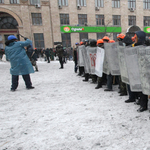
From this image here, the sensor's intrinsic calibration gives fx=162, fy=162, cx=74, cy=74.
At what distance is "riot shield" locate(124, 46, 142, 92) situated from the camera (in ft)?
9.89

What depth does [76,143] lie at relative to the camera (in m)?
2.23

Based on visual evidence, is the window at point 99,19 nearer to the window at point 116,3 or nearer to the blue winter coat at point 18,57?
the window at point 116,3

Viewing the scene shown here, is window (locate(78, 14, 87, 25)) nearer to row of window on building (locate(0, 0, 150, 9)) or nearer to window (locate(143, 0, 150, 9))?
row of window on building (locate(0, 0, 150, 9))

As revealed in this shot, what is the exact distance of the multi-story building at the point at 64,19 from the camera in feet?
90.2

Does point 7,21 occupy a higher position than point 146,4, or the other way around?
point 146,4

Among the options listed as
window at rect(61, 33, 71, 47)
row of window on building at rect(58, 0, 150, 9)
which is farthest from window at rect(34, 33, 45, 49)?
row of window on building at rect(58, 0, 150, 9)

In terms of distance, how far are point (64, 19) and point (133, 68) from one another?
28145mm

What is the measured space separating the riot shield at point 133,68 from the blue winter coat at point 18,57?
343 cm

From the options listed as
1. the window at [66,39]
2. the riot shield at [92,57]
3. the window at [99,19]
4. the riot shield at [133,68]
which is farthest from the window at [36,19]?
the riot shield at [133,68]

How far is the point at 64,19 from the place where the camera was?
96.1ft

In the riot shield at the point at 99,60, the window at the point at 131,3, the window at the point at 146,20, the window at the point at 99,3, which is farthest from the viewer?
the window at the point at 146,20

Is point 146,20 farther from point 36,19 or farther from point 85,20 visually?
point 36,19

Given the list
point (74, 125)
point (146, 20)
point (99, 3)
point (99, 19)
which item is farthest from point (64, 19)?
point (74, 125)

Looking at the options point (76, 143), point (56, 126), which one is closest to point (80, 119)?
point (56, 126)
